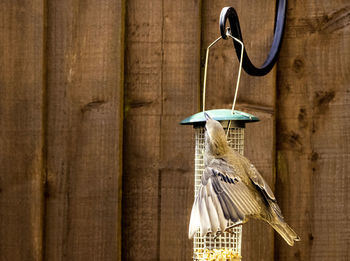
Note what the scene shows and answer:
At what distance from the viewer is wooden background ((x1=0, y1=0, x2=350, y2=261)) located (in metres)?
2.72

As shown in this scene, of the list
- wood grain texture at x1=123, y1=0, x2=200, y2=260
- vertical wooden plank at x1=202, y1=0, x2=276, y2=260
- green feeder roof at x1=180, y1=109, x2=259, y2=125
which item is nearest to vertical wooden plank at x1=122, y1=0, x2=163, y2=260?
wood grain texture at x1=123, y1=0, x2=200, y2=260

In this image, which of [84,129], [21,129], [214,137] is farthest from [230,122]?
[21,129]

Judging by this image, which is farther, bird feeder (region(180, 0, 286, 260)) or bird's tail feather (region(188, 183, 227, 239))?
bird feeder (region(180, 0, 286, 260))

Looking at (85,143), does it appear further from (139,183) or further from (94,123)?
(139,183)

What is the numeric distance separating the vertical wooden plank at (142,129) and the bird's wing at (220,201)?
597 millimetres

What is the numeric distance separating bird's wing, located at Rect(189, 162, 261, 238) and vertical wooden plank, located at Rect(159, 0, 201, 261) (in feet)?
1.75

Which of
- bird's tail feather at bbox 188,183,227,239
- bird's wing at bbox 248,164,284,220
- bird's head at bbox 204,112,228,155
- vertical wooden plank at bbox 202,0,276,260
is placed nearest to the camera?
bird's tail feather at bbox 188,183,227,239

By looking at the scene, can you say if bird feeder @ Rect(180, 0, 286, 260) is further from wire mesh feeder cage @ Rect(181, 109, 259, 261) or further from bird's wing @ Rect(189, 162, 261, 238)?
bird's wing @ Rect(189, 162, 261, 238)

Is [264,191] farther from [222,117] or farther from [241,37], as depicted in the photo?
[241,37]

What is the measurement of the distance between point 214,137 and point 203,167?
0.37m

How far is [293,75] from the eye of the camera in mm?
2785

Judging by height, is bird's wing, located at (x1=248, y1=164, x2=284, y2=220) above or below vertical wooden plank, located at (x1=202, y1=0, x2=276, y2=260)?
below

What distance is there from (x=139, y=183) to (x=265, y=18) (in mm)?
933

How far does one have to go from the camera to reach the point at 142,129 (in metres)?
2.78
